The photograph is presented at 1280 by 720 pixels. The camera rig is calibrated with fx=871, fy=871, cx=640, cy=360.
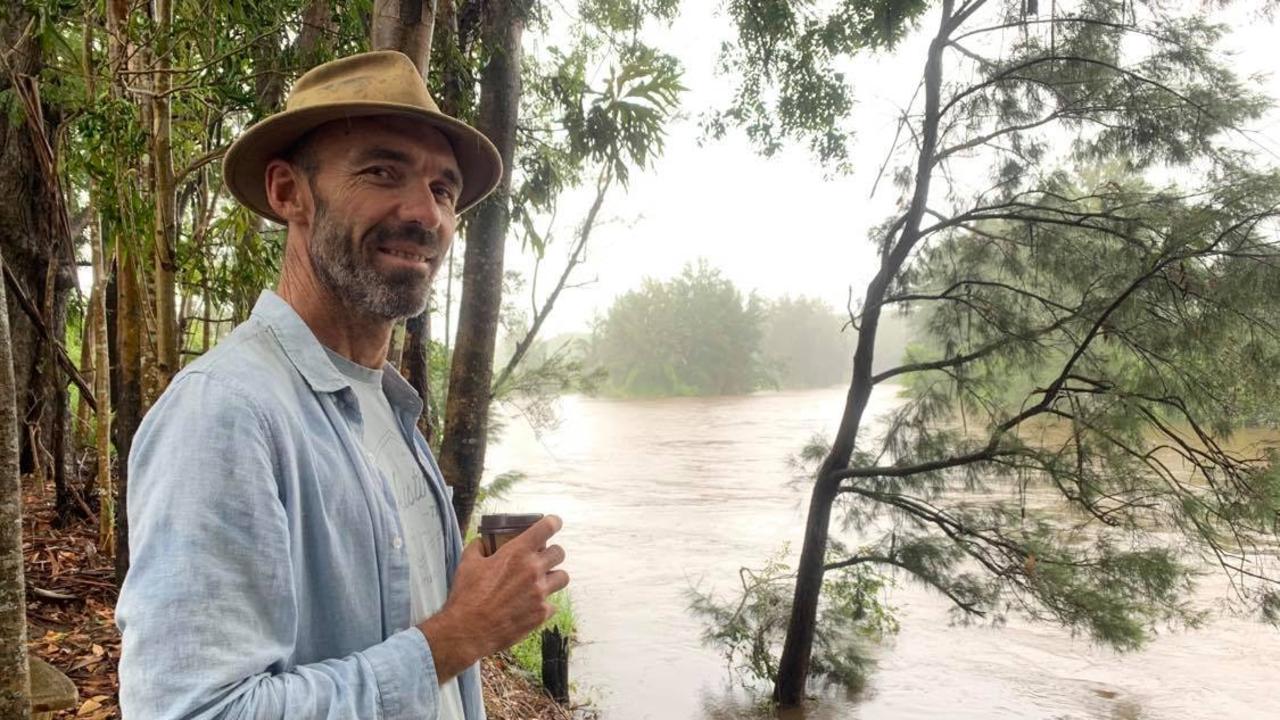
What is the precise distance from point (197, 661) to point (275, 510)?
0.13m

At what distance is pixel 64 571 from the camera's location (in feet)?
12.4

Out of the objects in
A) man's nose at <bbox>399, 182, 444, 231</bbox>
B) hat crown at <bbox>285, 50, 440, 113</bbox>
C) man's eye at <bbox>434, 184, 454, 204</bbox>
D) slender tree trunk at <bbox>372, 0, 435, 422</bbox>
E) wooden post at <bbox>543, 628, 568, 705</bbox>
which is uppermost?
slender tree trunk at <bbox>372, 0, 435, 422</bbox>

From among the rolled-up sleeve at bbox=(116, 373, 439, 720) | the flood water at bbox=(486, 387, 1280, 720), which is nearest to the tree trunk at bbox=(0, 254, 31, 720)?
the rolled-up sleeve at bbox=(116, 373, 439, 720)

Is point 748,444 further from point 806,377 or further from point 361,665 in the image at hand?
point 806,377

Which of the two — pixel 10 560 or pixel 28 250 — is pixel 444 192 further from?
pixel 28 250

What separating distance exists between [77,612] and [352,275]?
3.21 m

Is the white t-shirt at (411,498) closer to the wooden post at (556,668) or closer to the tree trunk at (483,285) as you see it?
the tree trunk at (483,285)

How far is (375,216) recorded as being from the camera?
3.47 ft

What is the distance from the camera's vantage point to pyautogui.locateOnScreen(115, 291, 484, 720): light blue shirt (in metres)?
0.72

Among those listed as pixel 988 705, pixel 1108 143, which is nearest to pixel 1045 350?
pixel 1108 143

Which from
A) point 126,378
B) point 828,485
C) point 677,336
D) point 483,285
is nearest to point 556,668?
point 828,485

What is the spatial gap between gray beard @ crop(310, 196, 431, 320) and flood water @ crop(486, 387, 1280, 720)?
6450mm

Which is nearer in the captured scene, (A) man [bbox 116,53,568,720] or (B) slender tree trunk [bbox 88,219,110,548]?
(A) man [bbox 116,53,568,720]

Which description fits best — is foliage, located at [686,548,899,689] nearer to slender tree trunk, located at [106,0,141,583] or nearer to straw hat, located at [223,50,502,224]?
slender tree trunk, located at [106,0,141,583]
